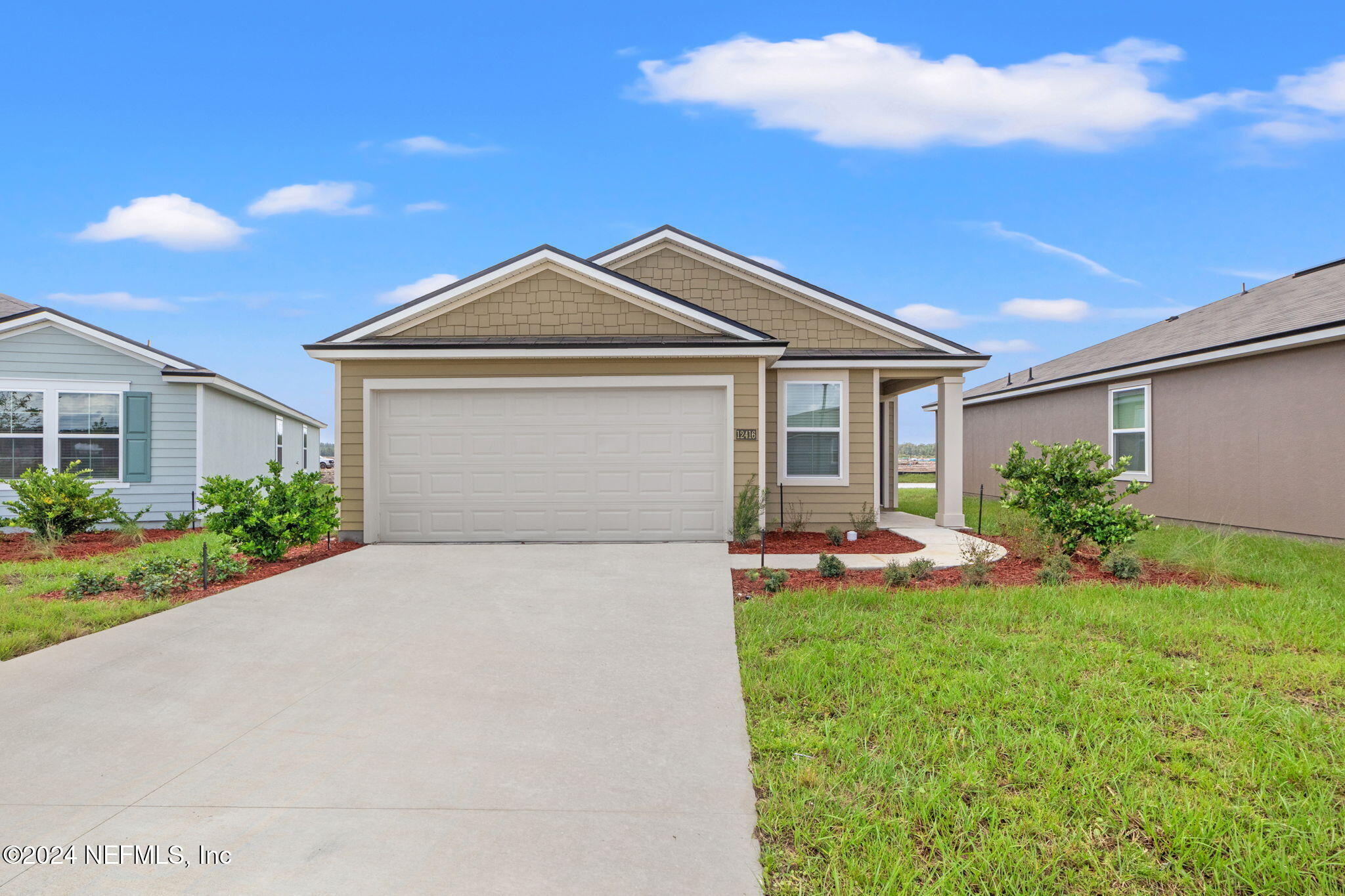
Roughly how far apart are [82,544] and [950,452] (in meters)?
14.6

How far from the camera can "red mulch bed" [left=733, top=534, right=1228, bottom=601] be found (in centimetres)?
744

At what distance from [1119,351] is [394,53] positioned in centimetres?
1679

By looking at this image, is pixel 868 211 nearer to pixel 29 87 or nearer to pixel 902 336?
pixel 902 336

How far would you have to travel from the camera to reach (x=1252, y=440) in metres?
11.8

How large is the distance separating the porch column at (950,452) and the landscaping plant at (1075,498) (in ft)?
12.7

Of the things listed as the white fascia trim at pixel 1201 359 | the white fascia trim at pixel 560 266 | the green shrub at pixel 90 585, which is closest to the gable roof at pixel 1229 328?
the white fascia trim at pixel 1201 359

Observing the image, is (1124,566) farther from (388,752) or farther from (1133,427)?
(1133,427)

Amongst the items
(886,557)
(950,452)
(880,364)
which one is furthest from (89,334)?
(950,452)

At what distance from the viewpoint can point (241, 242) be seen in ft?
57.9

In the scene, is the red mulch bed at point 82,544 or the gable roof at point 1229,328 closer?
the red mulch bed at point 82,544

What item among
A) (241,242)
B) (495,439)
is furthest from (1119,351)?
(241,242)

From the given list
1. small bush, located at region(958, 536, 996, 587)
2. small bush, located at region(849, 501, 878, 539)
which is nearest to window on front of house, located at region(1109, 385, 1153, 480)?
small bush, located at region(849, 501, 878, 539)

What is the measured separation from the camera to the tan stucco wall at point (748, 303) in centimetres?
1270

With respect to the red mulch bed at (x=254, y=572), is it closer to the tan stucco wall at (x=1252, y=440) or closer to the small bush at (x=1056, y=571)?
the small bush at (x=1056, y=571)
